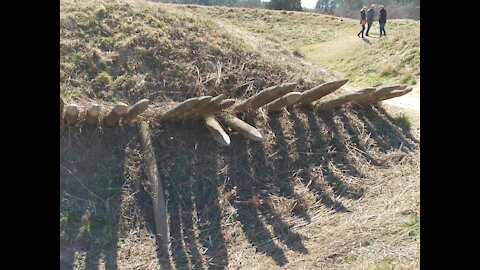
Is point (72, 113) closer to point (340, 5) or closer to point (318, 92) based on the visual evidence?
point (318, 92)

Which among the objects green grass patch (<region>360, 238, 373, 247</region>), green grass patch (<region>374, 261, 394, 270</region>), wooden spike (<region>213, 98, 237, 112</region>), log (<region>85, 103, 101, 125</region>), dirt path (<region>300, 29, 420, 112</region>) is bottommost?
green grass patch (<region>360, 238, 373, 247</region>)

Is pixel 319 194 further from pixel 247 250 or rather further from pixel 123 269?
pixel 123 269

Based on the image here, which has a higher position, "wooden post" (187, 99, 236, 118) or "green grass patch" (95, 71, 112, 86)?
"green grass patch" (95, 71, 112, 86)

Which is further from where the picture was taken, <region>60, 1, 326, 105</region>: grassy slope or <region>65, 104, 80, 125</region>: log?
<region>60, 1, 326, 105</region>: grassy slope

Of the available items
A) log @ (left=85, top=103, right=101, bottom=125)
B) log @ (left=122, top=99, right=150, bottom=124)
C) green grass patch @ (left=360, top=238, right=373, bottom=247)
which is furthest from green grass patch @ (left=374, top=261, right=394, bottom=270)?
log @ (left=85, top=103, right=101, bottom=125)

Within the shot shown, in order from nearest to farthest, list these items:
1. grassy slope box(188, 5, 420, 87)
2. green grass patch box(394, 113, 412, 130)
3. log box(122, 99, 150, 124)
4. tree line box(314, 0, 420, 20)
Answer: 1. log box(122, 99, 150, 124)
2. green grass patch box(394, 113, 412, 130)
3. grassy slope box(188, 5, 420, 87)
4. tree line box(314, 0, 420, 20)

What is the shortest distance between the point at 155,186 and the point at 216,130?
112 cm

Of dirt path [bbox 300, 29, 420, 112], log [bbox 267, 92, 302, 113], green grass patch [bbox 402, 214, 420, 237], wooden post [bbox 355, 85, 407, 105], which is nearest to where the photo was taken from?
green grass patch [bbox 402, 214, 420, 237]

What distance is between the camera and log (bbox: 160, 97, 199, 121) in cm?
626

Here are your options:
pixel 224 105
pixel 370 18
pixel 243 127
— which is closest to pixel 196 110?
pixel 224 105

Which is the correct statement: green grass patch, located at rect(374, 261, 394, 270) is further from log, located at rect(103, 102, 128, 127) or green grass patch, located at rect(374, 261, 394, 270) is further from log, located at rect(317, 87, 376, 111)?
log, located at rect(317, 87, 376, 111)
